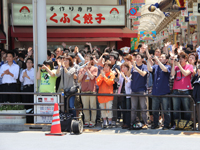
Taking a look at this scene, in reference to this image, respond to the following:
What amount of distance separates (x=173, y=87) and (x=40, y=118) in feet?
12.2

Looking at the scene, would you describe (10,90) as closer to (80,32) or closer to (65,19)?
(80,32)

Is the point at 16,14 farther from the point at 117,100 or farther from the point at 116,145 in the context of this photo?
the point at 116,145

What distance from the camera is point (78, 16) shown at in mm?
18875

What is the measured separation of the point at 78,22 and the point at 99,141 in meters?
12.3

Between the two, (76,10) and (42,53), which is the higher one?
(76,10)

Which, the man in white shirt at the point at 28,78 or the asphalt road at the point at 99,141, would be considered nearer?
the asphalt road at the point at 99,141

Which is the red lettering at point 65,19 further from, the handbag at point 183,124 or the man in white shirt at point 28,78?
the handbag at point 183,124

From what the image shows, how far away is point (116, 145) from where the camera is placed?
23.5 feet

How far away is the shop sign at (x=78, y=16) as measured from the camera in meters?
18.4

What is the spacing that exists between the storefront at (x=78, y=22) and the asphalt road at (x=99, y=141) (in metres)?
10.6

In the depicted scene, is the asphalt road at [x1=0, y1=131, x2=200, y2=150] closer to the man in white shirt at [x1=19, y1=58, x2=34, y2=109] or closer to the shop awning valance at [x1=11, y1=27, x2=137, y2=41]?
the man in white shirt at [x1=19, y1=58, x2=34, y2=109]

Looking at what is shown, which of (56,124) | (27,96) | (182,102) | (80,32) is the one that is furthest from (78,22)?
(56,124)

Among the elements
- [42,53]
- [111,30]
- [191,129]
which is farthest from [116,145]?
[111,30]

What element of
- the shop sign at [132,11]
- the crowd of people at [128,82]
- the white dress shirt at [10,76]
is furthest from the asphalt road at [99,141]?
the shop sign at [132,11]
